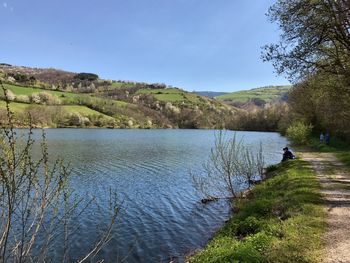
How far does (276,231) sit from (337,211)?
3818 mm

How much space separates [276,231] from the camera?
12438 mm

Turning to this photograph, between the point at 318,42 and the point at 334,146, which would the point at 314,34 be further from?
the point at 334,146

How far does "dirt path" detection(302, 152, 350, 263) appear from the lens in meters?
10.2

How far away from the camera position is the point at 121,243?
1571cm

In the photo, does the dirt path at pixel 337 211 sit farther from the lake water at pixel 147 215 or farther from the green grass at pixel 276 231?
the lake water at pixel 147 215

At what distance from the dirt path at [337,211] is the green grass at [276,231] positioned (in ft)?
1.04

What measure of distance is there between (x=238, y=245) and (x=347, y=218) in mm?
4915

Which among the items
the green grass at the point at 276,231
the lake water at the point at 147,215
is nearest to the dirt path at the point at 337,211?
the green grass at the point at 276,231

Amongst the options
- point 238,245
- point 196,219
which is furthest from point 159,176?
point 238,245

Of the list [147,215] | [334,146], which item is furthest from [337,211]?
[334,146]

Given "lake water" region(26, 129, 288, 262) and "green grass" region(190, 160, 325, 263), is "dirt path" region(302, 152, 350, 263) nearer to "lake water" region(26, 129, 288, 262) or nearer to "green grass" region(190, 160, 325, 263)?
"green grass" region(190, 160, 325, 263)

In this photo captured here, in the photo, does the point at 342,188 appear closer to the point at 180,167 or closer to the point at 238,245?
the point at 238,245

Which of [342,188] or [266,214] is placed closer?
[266,214]

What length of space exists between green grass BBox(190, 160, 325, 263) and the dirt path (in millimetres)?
318
